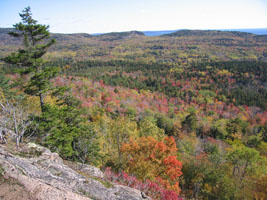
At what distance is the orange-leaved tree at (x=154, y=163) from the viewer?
62.8 ft

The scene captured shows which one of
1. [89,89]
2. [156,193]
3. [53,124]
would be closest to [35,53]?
[53,124]

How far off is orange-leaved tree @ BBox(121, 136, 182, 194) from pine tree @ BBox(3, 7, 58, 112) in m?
11.6

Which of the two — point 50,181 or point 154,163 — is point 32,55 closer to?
point 50,181

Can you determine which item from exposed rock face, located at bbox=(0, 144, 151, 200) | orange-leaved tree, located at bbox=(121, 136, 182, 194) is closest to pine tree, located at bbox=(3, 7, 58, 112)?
exposed rock face, located at bbox=(0, 144, 151, 200)

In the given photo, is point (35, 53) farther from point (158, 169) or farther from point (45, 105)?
point (158, 169)

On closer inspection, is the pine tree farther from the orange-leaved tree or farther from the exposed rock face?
the orange-leaved tree

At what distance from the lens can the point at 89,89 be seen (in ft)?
283

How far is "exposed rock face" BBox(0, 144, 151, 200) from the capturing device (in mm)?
6789

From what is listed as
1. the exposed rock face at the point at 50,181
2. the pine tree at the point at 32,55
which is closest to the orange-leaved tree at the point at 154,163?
the exposed rock face at the point at 50,181

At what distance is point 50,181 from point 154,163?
14.2 metres

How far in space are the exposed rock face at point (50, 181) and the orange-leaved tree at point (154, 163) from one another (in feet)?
25.0

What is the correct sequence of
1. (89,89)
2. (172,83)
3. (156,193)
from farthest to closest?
(172,83), (89,89), (156,193)

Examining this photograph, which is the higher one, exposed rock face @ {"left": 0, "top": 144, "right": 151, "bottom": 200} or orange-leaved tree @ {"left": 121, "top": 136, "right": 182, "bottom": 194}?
exposed rock face @ {"left": 0, "top": 144, "right": 151, "bottom": 200}

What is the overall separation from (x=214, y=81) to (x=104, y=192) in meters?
151
